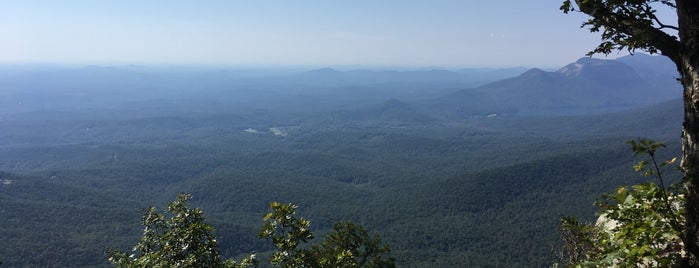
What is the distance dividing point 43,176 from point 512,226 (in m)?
182

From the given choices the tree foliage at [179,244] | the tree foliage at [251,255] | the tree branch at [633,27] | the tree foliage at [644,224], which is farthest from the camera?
the tree foliage at [179,244]

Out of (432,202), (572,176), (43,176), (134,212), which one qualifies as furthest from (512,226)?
(43,176)

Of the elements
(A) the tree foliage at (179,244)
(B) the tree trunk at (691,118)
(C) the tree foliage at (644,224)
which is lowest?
(A) the tree foliage at (179,244)

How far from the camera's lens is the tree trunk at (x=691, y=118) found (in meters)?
5.50

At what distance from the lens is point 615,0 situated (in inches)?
243

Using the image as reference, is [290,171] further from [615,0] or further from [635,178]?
[615,0]

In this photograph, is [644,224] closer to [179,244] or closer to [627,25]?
[627,25]

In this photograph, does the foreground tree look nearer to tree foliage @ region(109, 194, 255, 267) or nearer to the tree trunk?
the tree trunk

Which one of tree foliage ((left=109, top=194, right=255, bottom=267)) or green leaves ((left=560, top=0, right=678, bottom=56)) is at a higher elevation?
green leaves ((left=560, top=0, right=678, bottom=56))

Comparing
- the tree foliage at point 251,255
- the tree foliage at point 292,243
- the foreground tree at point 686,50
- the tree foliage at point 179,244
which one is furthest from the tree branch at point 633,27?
the tree foliage at point 179,244

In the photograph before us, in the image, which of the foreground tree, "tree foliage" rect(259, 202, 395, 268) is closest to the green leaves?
the foreground tree

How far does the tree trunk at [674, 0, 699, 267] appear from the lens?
18.1 feet

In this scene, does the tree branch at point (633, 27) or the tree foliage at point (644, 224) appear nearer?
the tree foliage at point (644, 224)

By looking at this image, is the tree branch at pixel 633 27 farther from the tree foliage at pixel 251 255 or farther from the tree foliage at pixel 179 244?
the tree foliage at pixel 179 244
